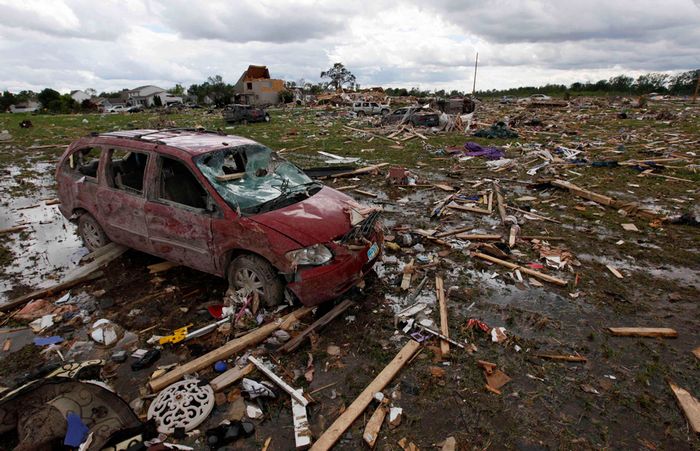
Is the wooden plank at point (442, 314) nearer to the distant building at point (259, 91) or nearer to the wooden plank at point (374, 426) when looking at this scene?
the wooden plank at point (374, 426)

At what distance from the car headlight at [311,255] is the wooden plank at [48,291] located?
3311 mm

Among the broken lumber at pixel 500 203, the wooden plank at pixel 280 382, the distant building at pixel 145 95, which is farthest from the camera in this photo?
the distant building at pixel 145 95

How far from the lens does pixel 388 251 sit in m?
5.89

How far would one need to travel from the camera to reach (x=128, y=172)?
5219mm

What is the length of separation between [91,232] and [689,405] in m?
7.44

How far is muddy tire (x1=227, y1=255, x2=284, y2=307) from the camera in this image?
13.1 feet

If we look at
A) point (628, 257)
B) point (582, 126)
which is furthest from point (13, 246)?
point (582, 126)

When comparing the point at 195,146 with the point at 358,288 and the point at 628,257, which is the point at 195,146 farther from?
the point at 628,257

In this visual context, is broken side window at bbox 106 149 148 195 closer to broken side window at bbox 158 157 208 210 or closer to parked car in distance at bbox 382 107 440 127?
broken side window at bbox 158 157 208 210

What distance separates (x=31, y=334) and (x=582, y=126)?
1027 inches

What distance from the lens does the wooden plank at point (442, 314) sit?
3.67 metres

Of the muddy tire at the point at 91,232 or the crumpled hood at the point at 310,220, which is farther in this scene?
the muddy tire at the point at 91,232

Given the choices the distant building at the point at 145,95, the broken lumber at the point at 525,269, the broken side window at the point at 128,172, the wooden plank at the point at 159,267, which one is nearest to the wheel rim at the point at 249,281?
the wooden plank at the point at 159,267

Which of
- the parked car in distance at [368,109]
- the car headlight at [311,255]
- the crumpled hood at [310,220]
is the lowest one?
the car headlight at [311,255]
